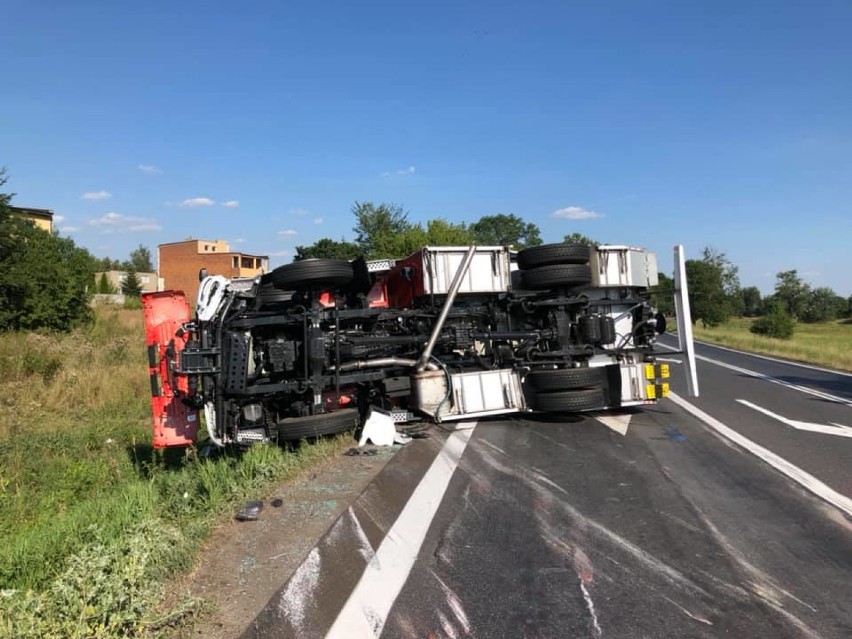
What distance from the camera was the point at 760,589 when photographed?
3.22m

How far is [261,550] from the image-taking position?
11.0 ft

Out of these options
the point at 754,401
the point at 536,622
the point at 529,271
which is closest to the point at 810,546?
the point at 536,622

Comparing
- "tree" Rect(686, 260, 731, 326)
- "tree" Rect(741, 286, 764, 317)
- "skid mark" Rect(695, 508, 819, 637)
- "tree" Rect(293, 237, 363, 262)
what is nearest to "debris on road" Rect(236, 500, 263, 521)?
"skid mark" Rect(695, 508, 819, 637)

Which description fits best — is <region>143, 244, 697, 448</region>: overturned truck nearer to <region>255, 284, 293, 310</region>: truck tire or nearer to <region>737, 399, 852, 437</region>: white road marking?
<region>255, 284, 293, 310</region>: truck tire

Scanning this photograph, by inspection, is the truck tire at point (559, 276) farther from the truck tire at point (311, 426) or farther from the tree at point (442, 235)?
the tree at point (442, 235)

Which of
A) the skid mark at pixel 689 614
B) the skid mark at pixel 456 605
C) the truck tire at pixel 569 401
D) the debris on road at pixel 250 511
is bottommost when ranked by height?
the skid mark at pixel 689 614

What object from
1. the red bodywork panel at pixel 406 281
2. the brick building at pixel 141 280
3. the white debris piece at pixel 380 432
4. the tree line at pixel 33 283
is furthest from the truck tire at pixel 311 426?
the brick building at pixel 141 280

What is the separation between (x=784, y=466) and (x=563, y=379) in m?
2.59

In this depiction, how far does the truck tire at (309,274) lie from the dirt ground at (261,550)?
2.27 metres

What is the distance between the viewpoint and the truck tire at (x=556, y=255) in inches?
322

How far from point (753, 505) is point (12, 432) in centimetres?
1054

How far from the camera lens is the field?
8.29ft

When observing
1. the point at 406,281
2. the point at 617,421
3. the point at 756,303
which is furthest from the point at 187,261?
the point at 756,303

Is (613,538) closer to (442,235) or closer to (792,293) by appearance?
(442,235)
